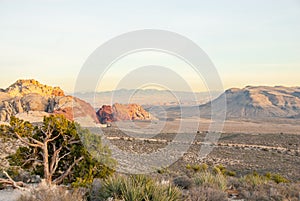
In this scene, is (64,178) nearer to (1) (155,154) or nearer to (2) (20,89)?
(1) (155,154)

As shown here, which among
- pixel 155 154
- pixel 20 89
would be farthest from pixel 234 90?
pixel 155 154

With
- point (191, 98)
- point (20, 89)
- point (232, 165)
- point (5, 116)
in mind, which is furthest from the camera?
point (20, 89)

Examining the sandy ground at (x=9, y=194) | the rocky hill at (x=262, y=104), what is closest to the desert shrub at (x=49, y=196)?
the sandy ground at (x=9, y=194)

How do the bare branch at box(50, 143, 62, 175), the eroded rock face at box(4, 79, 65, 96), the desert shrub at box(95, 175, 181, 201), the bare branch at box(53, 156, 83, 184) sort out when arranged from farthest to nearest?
1. the eroded rock face at box(4, 79, 65, 96)
2. the bare branch at box(50, 143, 62, 175)
3. the bare branch at box(53, 156, 83, 184)
4. the desert shrub at box(95, 175, 181, 201)

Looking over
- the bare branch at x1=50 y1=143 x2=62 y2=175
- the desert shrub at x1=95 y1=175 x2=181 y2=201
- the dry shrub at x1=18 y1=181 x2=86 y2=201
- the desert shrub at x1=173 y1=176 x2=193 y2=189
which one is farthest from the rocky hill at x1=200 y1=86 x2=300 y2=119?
the dry shrub at x1=18 y1=181 x2=86 y2=201

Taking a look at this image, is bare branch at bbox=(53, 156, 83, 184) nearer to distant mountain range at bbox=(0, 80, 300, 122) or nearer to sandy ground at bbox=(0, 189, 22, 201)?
sandy ground at bbox=(0, 189, 22, 201)

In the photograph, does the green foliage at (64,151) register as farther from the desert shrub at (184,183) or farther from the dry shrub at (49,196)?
the dry shrub at (49,196)
